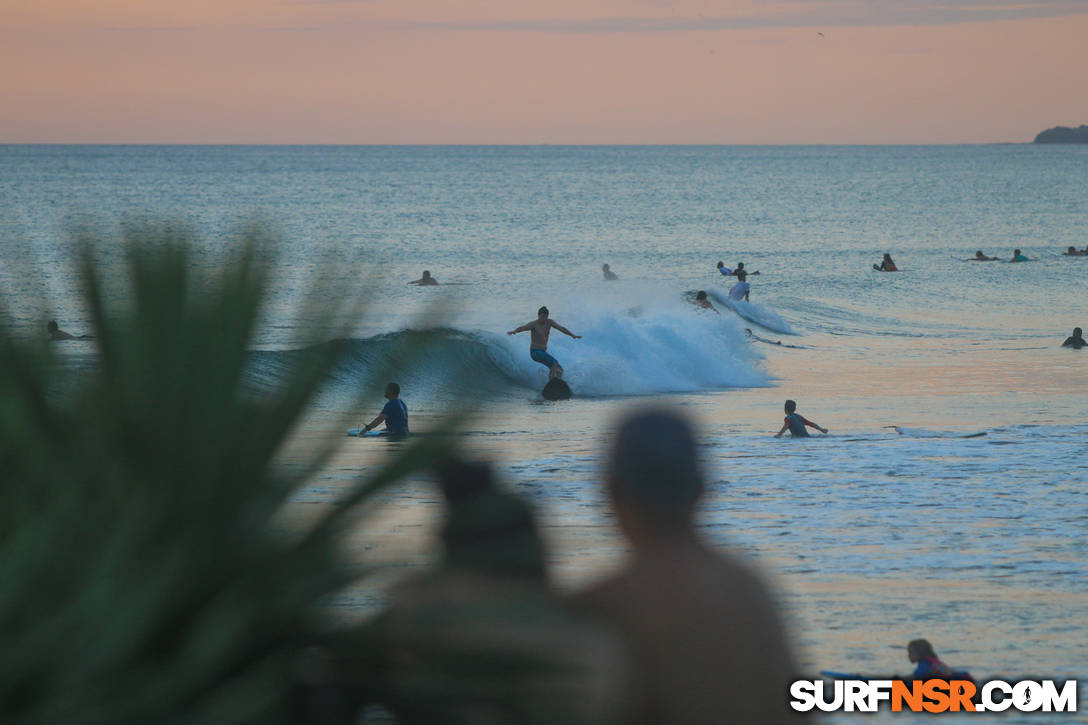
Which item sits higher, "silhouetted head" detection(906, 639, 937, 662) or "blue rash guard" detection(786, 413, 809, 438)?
"silhouetted head" detection(906, 639, 937, 662)

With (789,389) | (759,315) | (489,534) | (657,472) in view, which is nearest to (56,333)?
(489,534)

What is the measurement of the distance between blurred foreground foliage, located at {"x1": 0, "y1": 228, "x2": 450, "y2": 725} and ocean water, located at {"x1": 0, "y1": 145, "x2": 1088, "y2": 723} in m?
0.04

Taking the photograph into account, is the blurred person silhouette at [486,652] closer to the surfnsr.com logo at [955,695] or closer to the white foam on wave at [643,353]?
the surfnsr.com logo at [955,695]

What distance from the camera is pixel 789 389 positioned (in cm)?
2412

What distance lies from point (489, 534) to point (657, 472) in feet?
2.97

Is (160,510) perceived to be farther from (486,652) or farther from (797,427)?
(797,427)

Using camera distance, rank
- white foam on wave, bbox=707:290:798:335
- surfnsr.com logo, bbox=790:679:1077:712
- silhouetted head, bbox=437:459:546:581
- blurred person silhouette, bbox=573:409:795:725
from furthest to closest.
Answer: white foam on wave, bbox=707:290:798:335 < surfnsr.com logo, bbox=790:679:1077:712 < blurred person silhouette, bbox=573:409:795:725 < silhouetted head, bbox=437:459:546:581

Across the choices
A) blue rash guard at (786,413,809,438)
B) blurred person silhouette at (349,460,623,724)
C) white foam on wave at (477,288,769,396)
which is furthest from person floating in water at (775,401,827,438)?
blurred person silhouette at (349,460,623,724)

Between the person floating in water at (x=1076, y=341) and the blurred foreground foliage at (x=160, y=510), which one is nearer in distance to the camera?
the blurred foreground foliage at (x=160, y=510)

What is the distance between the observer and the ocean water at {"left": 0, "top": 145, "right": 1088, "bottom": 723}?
161cm

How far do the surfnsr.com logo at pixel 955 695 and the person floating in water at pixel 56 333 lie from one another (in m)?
4.22

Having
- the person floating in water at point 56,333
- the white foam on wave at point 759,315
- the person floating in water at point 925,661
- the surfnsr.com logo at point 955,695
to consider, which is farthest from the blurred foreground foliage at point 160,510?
the white foam on wave at point 759,315

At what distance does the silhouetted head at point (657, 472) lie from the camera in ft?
7.79

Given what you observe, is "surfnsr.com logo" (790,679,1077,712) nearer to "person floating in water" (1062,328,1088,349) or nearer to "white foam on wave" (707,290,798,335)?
"person floating in water" (1062,328,1088,349)
